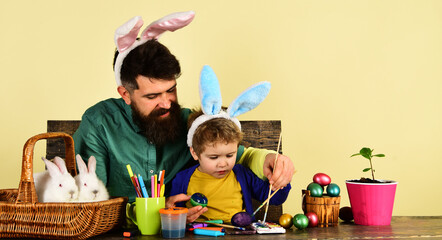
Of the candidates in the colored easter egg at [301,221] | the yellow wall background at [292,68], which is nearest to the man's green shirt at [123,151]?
the colored easter egg at [301,221]

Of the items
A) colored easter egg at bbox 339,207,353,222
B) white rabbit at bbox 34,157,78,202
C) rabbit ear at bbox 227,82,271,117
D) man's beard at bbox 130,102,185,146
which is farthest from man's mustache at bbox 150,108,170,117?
colored easter egg at bbox 339,207,353,222

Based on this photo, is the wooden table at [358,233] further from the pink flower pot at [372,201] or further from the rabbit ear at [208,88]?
the rabbit ear at [208,88]

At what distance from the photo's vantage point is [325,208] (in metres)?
1.38

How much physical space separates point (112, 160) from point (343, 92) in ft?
4.00

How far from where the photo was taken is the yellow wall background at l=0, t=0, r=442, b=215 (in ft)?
7.59

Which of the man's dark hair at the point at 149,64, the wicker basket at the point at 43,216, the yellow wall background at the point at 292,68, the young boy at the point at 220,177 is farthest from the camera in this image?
the yellow wall background at the point at 292,68

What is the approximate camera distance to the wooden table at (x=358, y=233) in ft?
4.03

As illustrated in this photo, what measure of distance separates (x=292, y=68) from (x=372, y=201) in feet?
3.68

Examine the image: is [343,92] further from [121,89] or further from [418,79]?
[121,89]

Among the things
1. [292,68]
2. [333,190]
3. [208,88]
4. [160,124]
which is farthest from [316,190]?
[292,68]

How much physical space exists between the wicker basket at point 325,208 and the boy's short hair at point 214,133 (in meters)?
0.27

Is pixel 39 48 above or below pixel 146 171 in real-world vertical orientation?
above

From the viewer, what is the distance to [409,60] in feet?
7.79

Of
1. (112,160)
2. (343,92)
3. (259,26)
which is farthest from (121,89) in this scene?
(343,92)
